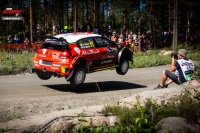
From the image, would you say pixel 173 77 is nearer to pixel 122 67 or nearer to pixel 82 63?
pixel 82 63

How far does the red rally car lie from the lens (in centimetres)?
1089

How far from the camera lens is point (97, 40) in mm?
12180

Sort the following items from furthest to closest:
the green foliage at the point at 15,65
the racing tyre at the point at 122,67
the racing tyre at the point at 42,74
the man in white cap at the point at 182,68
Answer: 1. the green foliage at the point at 15,65
2. the racing tyre at the point at 122,67
3. the racing tyre at the point at 42,74
4. the man in white cap at the point at 182,68

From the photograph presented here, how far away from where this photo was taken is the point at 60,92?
11227 millimetres

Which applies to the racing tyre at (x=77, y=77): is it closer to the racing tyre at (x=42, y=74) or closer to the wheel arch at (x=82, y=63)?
the wheel arch at (x=82, y=63)

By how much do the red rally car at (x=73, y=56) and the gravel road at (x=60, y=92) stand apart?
0.64 metres

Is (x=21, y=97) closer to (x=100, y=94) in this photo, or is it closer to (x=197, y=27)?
(x=100, y=94)

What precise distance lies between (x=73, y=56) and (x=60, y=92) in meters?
1.39

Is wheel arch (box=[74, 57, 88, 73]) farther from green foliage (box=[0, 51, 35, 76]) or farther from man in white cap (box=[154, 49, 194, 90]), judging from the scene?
green foliage (box=[0, 51, 35, 76])

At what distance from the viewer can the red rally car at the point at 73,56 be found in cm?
1089

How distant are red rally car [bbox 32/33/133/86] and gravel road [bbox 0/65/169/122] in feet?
2.10

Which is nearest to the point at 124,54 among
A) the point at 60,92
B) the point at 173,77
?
the point at 60,92

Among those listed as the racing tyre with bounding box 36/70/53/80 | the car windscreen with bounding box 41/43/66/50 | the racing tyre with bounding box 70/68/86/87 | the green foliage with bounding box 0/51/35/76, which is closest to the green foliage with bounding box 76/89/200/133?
the racing tyre with bounding box 70/68/86/87

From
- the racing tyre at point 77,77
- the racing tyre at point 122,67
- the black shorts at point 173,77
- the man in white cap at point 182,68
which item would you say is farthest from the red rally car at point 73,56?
the man in white cap at point 182,68
